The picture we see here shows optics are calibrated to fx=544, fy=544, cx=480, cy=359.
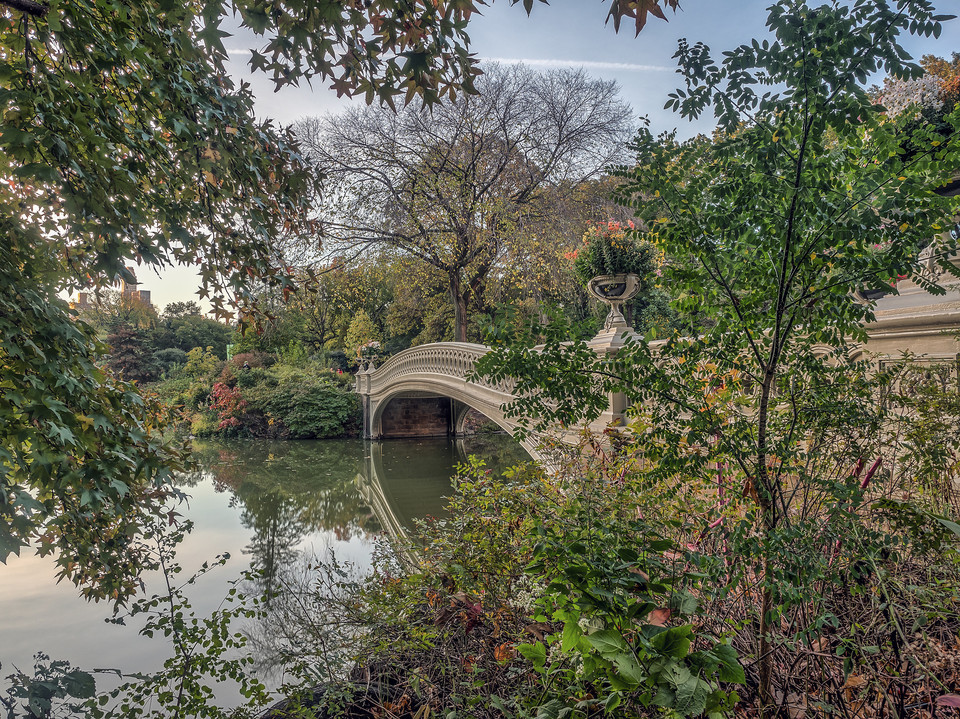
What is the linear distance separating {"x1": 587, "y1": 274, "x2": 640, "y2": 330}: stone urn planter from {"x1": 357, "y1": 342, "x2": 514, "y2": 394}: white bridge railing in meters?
1.82

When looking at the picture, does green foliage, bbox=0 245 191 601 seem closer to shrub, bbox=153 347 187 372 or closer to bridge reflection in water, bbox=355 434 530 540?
bridge reflection in water, bbox=355 434 530 540

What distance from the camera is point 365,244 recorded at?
13.5 metres

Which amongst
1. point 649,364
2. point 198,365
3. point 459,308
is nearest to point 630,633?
point 649,364

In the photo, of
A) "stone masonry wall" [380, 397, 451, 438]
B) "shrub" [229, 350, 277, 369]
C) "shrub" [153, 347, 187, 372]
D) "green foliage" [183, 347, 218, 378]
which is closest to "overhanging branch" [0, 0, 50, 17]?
"stone masonry wall" [380, 397, 451, 438]

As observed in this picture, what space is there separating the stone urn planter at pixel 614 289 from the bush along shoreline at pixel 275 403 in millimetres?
14203

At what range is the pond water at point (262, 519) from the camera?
4734mm

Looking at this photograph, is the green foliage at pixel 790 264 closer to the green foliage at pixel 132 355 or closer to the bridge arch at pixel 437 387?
the bridge arch at pixel 437 387

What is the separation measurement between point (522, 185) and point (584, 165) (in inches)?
69.6

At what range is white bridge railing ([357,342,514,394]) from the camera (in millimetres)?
9469

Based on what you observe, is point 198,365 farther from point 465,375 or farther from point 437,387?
point 465,375

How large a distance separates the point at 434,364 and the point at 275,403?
8.99 meters

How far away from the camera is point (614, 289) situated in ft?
21.5

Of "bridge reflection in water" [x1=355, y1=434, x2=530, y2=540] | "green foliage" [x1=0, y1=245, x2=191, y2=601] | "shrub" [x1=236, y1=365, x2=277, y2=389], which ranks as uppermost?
"green foliage" [x1=0, y1=245, x2=191, y2=601]

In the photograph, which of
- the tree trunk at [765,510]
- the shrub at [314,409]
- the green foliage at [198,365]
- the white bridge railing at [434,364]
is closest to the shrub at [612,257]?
the white bridge railing at [434,364]
